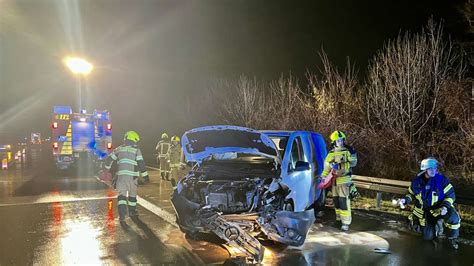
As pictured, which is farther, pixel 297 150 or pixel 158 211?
pixel 158 211

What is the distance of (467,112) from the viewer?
1209 cm

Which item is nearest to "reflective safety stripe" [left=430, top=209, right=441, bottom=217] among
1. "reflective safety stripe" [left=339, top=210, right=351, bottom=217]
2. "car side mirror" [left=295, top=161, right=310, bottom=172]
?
"reflective safety stripe" [left=339, top=210, right=351, bottom=217]

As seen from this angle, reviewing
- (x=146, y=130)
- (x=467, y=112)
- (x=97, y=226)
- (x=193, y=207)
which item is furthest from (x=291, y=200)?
(x=146, y=130)

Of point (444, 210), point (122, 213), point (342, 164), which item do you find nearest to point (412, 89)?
point (342, 164)

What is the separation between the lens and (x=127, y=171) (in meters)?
7.93

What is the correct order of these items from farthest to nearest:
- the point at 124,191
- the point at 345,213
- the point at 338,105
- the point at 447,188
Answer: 1. the point at 338,105
2. the point at 124,191
3. the point at 345,213
4. the point at 447,188

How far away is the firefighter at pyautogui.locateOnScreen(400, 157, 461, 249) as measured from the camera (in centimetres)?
611

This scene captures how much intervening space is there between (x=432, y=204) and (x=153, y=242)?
4375 millimetres

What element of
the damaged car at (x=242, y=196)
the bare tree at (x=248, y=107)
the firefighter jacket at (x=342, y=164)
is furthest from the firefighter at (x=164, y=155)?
the firefighter jacket at (x=342, y=164)

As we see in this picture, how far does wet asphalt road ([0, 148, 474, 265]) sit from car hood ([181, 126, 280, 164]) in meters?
1.38

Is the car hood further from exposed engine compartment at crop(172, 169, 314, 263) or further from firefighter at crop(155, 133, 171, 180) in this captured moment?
firefighter at crop(155, 133, 171, 180)

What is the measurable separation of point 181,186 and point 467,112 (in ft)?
32.3

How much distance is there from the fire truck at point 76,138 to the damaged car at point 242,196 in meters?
13.3

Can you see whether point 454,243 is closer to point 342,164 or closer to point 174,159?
point 342,164
